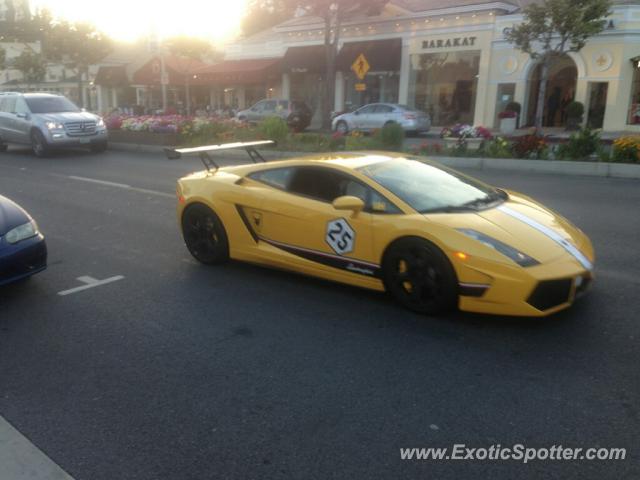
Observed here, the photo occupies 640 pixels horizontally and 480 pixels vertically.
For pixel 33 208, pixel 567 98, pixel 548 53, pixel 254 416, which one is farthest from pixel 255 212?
pixel 567 98

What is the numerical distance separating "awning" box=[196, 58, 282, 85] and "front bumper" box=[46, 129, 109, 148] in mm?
18553

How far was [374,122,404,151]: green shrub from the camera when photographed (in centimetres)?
1566

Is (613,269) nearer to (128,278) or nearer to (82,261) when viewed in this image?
(128,278)

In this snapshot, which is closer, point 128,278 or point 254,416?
point 254,416

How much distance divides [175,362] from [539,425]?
234 cm

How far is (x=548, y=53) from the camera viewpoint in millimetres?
20156

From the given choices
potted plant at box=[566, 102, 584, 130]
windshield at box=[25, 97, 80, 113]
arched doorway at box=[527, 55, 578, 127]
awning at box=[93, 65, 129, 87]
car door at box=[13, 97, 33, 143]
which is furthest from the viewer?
awning at box=[93, 65, 129, 87]

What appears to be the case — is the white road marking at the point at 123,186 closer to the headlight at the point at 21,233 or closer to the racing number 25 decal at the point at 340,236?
the headlight at the point at 21,233

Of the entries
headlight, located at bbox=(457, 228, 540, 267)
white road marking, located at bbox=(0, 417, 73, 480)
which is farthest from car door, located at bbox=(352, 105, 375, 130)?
white road marking, located at bbox=(0, 417, 73, 480)

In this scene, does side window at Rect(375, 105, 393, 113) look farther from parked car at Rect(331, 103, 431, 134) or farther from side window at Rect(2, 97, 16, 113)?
side window at Rect(2, 97, 16, 113)

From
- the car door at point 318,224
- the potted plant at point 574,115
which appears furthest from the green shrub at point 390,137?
the potted plant at point 574,115

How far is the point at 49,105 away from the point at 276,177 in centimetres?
1481

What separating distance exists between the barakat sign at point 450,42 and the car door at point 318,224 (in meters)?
23.9

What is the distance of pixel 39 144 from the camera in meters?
16.8
